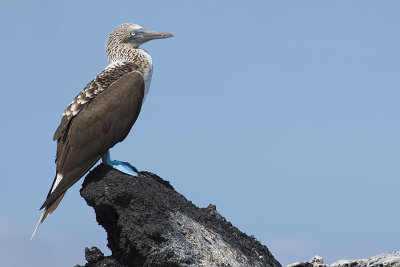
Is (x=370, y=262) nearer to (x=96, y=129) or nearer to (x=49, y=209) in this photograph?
(x=96, y=129)

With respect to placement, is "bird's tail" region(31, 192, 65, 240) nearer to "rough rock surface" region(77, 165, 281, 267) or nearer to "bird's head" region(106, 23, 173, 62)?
"rough rock surface" region(77, 165, 281, 267)

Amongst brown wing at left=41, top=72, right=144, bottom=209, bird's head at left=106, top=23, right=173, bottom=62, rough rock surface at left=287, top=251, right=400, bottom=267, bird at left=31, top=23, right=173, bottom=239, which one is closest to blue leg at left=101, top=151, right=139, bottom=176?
bird at left=31, top=23, right=173, bottom=239

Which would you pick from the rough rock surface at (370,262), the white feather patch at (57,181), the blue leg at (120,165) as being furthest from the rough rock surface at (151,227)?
the rough rock surface at (370,262)

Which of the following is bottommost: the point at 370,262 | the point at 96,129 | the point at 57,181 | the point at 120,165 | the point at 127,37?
the point at 57,181

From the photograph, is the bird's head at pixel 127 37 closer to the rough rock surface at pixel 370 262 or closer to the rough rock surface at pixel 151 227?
the rough rock surface at pixel 151 227

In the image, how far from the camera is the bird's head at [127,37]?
1334 centimetres

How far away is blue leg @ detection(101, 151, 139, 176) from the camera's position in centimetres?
1139

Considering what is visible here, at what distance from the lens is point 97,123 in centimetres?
1186

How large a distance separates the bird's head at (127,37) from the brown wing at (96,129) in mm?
1310

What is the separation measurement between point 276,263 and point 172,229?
2.42m

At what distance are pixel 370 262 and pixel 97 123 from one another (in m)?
5.18

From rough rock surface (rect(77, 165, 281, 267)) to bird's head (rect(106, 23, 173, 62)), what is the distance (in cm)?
266

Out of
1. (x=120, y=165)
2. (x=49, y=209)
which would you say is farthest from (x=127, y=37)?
(x=49, y=209)

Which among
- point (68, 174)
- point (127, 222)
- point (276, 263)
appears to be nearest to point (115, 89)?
point (68, 174)
